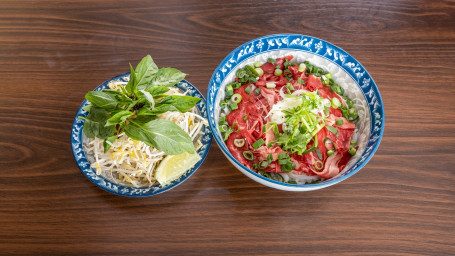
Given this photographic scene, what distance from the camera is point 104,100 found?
55.5 inches

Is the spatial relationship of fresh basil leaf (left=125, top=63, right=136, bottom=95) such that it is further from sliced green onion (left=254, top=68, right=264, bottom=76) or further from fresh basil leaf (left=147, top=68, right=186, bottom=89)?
sliced green onion (left=254, top=68, right=264, bottom=76)

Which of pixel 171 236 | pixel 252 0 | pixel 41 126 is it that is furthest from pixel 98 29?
pixel 171 236

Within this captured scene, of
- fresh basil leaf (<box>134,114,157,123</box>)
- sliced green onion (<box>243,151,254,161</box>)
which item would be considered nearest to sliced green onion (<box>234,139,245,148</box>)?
sliced green onion (<box>243,151,254,161</box>)

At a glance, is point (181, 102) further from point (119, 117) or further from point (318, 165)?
point (318, 165)

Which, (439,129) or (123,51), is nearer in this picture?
(439,129)

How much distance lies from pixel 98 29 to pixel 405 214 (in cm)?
203

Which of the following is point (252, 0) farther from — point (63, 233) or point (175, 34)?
point (63, 233)

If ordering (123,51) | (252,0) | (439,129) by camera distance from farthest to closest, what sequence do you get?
(252,0) → (123,51) → (439,129)

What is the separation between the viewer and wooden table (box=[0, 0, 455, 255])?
4.88ft

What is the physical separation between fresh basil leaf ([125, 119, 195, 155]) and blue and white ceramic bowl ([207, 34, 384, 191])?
14 cm

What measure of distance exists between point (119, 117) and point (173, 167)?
0.33 meters

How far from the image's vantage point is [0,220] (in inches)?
60.7

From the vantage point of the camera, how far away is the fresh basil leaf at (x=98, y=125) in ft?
4.72

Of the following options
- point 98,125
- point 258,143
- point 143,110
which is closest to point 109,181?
point 98,125
